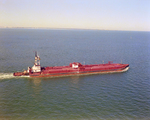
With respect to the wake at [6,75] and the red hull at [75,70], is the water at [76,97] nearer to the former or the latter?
the wake at [6,75]

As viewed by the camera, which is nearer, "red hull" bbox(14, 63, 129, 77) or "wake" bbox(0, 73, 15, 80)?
"wake" bbox(0, 73, 15, 80)

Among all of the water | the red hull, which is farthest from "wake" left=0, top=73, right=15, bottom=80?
the red hull

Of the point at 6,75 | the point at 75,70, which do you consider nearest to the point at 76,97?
the point at 75,70

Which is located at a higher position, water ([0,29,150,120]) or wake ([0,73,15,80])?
wake ([0,73,15,80])

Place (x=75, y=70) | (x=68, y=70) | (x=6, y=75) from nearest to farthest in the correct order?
(x=6, y=75) < (x=68, y=70) < (x=75, y=70)

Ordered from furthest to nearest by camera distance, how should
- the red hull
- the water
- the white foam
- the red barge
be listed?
1. the red hull
2. the red barge
3. the white foam
4. the water

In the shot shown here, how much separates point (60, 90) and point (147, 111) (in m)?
27.8

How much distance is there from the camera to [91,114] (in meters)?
36.4

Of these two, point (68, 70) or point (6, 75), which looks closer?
point (6, 75)

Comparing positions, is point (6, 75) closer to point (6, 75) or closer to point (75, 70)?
point (6, 75)

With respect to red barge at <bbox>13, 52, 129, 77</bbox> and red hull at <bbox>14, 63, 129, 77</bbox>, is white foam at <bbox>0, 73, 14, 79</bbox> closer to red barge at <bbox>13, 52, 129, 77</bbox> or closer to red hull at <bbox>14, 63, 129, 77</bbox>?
red barge at <bbox>13, 52, 129, 77</bbox>

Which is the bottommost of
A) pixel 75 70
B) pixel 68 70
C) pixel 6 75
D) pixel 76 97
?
pixel 76 97

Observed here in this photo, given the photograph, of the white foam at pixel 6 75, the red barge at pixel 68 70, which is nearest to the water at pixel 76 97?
the white foam at pixel 6 75

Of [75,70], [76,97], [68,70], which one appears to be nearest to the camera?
[76,97]
